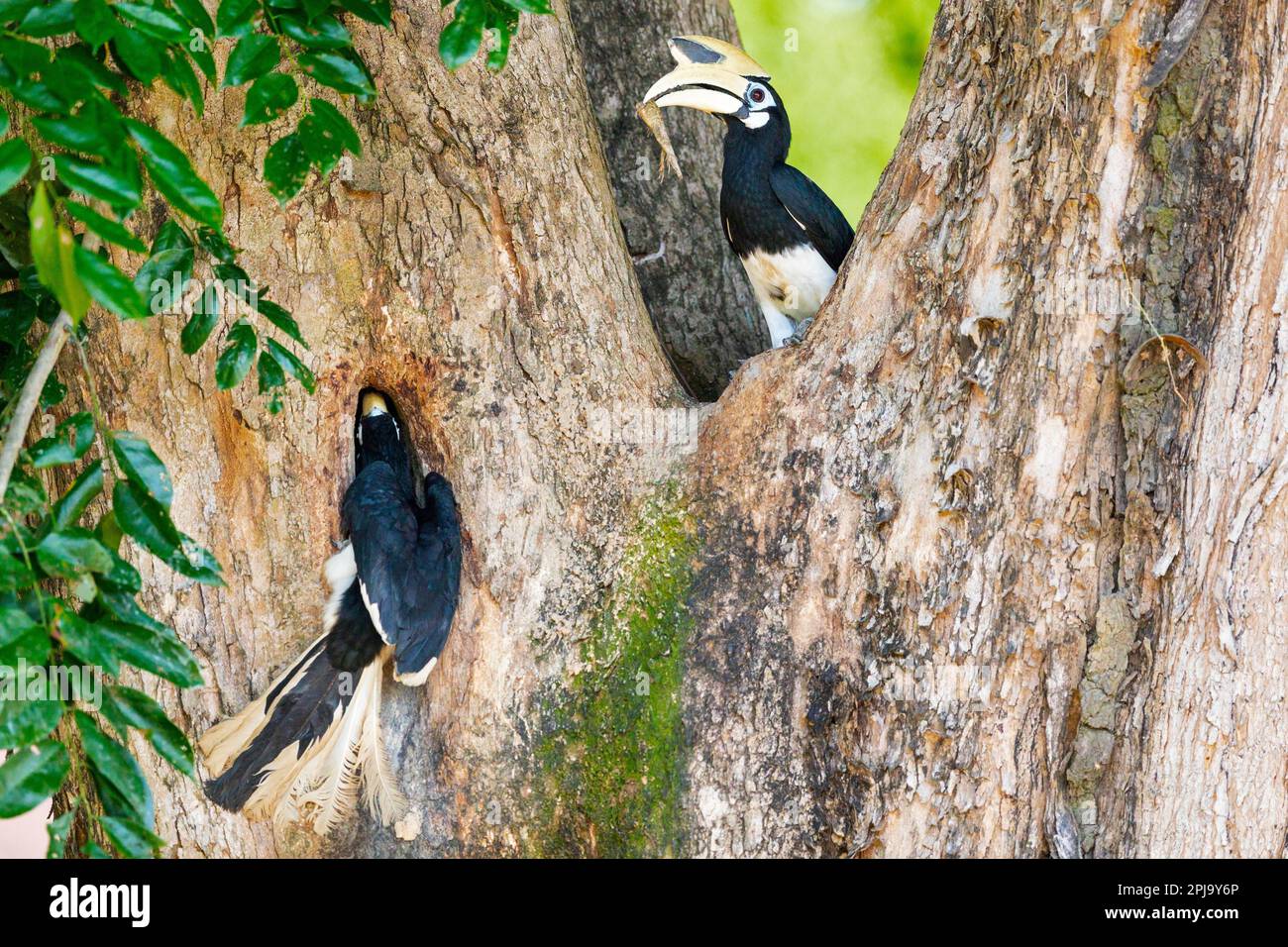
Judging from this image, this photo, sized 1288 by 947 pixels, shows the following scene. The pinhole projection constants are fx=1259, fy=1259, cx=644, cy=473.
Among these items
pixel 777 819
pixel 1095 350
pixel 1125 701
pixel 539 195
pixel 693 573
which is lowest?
pixel 777 819

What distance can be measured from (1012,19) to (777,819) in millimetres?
1655

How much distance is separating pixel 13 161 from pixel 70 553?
0.51 meters

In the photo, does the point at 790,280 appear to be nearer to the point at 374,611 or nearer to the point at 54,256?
the point at 374,611

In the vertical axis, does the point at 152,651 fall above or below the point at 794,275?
below

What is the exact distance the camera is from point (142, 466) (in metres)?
1.79

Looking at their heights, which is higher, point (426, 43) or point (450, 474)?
point (426, 43)

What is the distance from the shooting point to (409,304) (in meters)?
2.73

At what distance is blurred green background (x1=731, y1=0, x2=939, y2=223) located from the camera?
6.09m

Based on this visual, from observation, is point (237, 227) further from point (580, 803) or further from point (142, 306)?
point (580, 803)

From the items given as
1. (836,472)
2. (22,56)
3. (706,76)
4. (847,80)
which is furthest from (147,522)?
(847,80)

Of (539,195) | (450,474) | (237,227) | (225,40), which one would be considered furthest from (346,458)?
(225,40)

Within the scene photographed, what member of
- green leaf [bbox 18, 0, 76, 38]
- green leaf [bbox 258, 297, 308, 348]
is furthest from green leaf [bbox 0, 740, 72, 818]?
green leaf [bbox 18, 0, 76, 38]

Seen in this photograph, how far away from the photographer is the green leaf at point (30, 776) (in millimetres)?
1571

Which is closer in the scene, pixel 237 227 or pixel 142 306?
pixel 142 306
